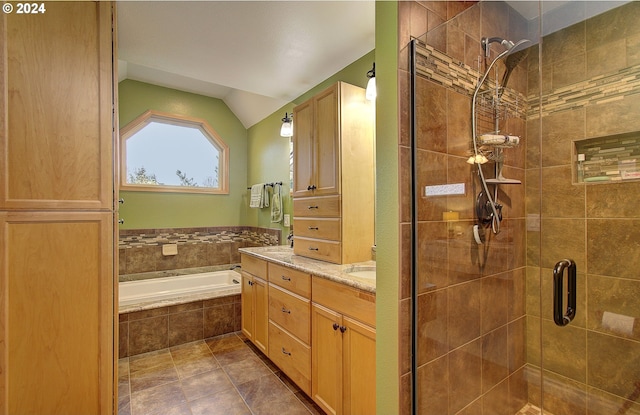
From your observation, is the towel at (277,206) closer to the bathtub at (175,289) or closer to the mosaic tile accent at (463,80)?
the bathtub at (175,289)

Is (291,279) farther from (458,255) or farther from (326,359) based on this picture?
(458,255)

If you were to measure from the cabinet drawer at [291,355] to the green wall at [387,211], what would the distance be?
0.71m

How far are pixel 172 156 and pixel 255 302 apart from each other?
2.44 meters

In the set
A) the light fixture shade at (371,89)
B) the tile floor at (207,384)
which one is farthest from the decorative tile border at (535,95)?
the tile floor at (207,384)

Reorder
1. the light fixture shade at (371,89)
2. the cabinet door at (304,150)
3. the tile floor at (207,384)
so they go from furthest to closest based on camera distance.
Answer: the cabinet door at (304,150) < the light fixture shade at (371,89) < the tile floor at (207,384)

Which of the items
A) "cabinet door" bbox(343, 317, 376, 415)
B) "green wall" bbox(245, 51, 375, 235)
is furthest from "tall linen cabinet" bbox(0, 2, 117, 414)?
"green wall" bbox(245, 51, 375, 235)

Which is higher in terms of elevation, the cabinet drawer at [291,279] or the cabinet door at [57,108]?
the cabinet door at [57,108]

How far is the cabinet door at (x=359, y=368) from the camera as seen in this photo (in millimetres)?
1436

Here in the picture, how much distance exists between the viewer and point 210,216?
4055 mm

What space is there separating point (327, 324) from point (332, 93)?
1620 millimetres

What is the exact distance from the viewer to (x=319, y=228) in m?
2.25

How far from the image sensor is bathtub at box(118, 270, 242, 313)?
9.04 feet

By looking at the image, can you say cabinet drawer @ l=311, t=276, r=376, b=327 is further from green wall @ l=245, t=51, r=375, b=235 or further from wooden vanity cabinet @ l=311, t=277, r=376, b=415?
green wall @ l=245, t=51, r=375, b=235

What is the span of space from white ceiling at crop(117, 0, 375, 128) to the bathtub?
217 centimetres
